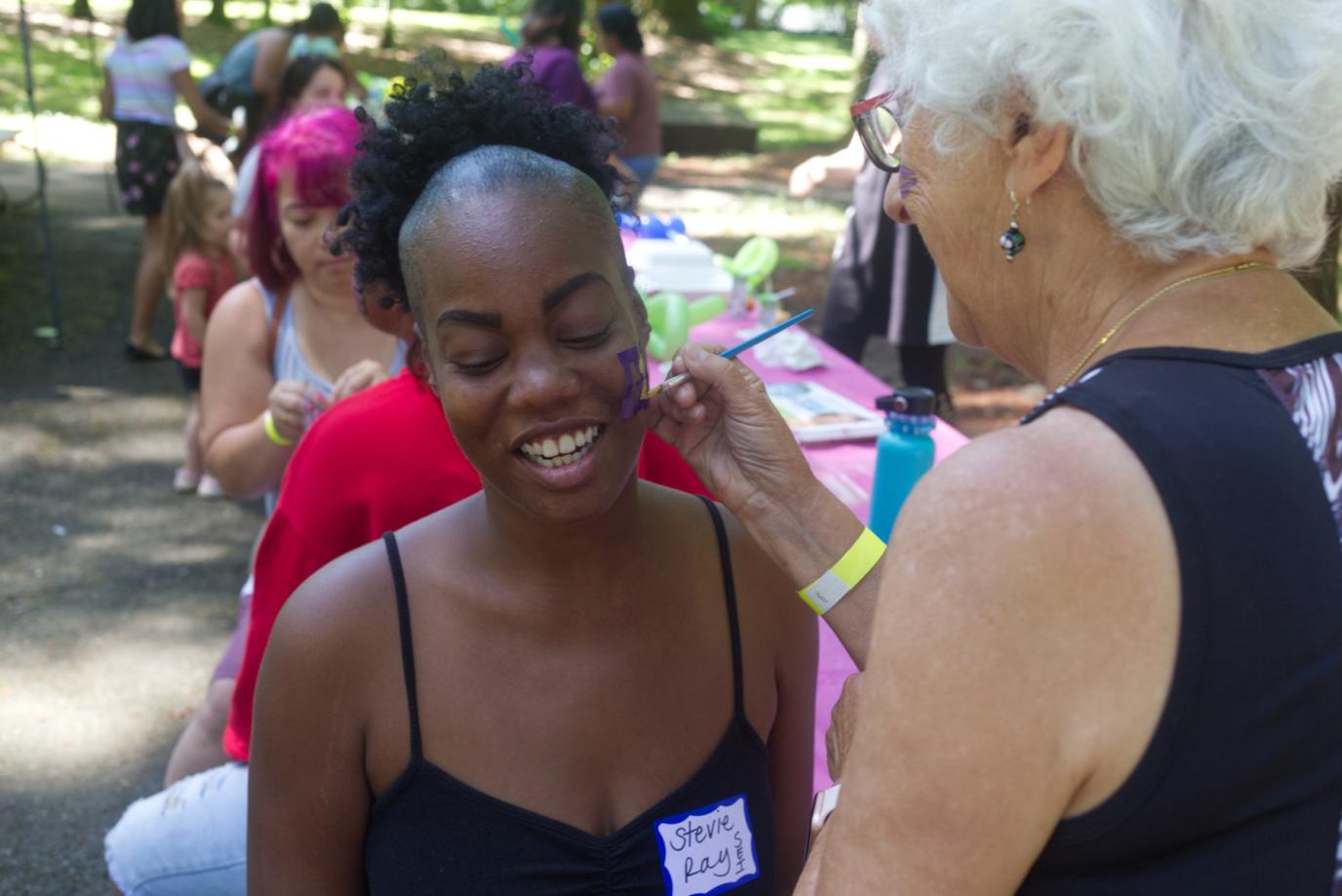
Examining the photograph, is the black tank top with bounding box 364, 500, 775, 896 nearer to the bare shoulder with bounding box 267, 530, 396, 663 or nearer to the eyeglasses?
the bare shoulder with bounding box 267, 530, 396, 663

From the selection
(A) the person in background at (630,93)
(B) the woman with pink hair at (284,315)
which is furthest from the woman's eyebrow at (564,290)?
(A) the person in background at (630,93)

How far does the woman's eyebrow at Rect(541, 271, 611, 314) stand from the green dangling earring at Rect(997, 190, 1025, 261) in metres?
0.57

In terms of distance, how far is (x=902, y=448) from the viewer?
103 inches

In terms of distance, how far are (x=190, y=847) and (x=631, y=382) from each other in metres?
1.15

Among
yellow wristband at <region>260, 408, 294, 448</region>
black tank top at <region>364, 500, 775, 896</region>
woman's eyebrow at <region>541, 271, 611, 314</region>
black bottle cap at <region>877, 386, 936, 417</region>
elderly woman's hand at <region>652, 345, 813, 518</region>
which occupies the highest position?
woman's eyebrow at <region>541, 271, 611, 314</region>

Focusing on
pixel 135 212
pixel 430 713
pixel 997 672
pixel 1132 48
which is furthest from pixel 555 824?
pixel 135 212

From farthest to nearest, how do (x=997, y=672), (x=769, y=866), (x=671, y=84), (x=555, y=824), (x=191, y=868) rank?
(x=671, y=84) → (x=191, y=868) → (x=769, y=866) → (x=555, y=824) → (x=997, y=672)

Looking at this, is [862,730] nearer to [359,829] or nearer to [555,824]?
[555,824]

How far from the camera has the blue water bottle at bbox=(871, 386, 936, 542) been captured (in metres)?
2.60

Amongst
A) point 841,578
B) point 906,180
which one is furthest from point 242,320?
point 906,180

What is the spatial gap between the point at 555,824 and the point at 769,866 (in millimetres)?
357

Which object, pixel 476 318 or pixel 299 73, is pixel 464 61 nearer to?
pixel 299 73

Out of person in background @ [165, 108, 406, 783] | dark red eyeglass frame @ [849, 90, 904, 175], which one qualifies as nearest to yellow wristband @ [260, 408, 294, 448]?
person in background @ [165, 108, 406, 783]

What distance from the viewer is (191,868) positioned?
6.97ft
